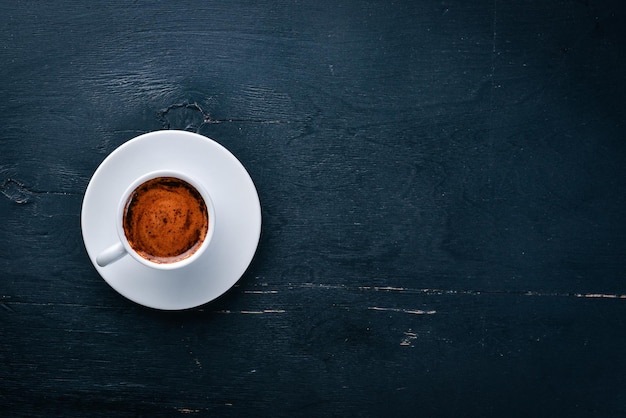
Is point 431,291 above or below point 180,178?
below

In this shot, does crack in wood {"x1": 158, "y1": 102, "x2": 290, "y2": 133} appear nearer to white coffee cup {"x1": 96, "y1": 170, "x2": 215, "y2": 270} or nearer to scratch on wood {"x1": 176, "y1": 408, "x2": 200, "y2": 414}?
white coffee cup {"x1": 96, "y1": 170, "x2": 215, "y2": 270}

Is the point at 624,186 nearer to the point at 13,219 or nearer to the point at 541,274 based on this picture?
the point at 541,274

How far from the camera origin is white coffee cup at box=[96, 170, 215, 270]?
1043 mm

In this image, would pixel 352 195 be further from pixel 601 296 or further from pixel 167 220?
pixel 601 296

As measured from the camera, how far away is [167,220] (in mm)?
1125

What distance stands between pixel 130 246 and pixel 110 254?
1.3 inches

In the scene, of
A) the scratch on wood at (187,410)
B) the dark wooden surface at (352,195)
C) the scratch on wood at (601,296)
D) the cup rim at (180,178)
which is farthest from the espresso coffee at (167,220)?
the scratch on wood at (601,296)

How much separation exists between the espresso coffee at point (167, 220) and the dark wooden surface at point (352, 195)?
0.46ft

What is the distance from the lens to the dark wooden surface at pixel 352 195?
3.96 ft

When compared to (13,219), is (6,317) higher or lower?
lower

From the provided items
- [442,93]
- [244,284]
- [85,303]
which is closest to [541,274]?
[442,93]

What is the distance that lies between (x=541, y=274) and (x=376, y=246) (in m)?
0.30

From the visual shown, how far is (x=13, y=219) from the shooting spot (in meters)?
1.22

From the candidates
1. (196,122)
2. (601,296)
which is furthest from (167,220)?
(601,296)
